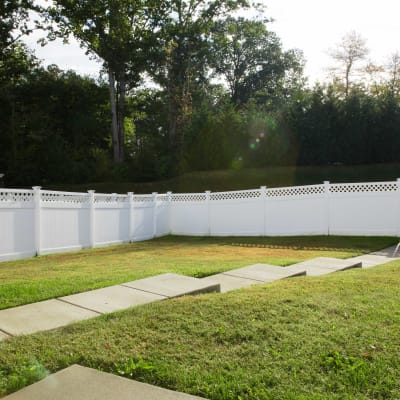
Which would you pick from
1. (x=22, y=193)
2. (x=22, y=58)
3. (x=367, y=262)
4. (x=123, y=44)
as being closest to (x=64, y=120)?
(x=22, y=58)

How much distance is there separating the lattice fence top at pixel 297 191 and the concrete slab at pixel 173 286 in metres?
8.28

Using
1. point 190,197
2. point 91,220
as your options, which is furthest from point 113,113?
point 91,220

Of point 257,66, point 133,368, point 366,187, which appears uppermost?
point 257,66

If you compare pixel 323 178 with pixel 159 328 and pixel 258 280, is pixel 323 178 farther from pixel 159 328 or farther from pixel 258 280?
pixel 159 328

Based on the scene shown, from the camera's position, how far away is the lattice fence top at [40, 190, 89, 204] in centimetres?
921

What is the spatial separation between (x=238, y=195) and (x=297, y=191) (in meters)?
2.11

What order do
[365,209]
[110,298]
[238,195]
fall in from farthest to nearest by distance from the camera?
[238,195] → [365,209] → [110,298]

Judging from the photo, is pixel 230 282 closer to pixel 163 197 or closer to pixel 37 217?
pixel 37 217

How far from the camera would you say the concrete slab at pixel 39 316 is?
3.08 meters

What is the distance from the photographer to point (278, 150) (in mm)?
20781

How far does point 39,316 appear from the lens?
3379 millimetres

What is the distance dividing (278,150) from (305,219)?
9.25 m

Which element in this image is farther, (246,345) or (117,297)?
(117,297)

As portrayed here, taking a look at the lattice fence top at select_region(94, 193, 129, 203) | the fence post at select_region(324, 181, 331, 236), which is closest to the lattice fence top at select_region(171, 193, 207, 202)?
the lattice fence top at select_region(94, 193, 129, 203)
